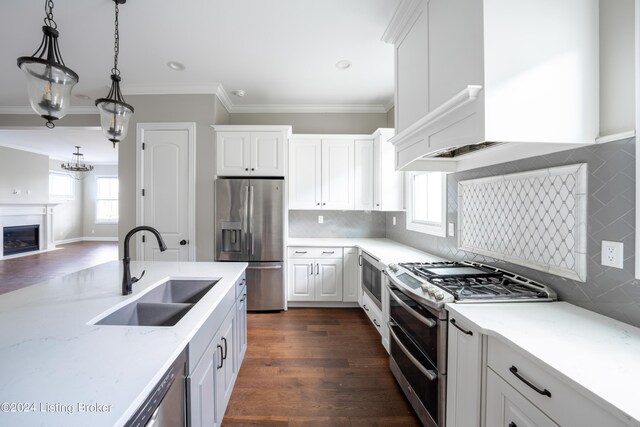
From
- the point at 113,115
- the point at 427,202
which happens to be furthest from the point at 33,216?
the point at 427,202

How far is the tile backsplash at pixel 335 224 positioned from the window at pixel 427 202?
0.81 meters

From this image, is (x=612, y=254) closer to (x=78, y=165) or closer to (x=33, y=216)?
(x=33, y=216)

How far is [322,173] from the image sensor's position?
345 centimetres

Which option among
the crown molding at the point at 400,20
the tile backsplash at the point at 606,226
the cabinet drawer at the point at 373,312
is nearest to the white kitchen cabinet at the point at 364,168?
the cabinet drawer at the point at 373,312

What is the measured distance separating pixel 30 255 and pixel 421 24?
33.2 feet

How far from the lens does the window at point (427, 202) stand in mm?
2371

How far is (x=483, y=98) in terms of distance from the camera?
110cm

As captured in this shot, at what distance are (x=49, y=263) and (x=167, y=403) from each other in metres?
7.69

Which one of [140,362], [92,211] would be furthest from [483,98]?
[92,211]

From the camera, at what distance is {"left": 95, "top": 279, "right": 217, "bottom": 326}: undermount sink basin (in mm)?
1295

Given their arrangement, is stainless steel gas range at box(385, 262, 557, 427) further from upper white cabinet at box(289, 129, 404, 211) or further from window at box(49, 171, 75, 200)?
window at box(49, 171, 75, 200)

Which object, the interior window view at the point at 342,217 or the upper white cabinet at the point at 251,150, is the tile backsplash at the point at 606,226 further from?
the upper white cabinet at the point at 251,150

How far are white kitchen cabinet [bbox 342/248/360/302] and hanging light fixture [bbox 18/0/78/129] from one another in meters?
2.80

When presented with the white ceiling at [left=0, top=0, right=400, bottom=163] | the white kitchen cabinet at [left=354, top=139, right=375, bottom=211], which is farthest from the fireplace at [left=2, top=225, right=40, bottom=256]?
the white kitchen cabinet at [left=354, top=139, right=375, bottom=211]
